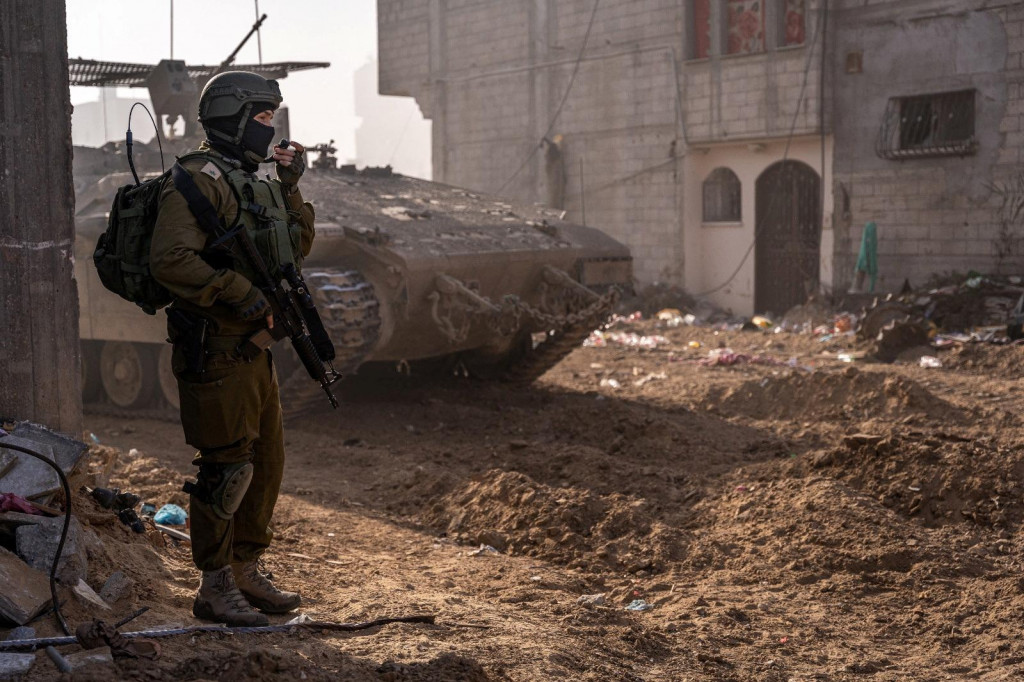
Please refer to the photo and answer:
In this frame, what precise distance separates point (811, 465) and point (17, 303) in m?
3.90

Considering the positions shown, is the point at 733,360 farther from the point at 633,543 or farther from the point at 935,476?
the point at 633,543

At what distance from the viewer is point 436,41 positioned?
20.6m

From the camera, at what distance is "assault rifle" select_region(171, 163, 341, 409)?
3625 mm

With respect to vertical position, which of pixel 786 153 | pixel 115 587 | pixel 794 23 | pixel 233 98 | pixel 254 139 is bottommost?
pixel 115 587

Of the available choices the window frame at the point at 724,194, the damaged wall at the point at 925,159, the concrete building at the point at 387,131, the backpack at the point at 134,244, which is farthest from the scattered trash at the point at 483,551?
the concrete building at the point at 387,131

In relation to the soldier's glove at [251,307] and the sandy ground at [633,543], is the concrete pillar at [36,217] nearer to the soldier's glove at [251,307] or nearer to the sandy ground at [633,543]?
the sandy ground at [633,543]

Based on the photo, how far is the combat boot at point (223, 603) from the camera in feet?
12.3

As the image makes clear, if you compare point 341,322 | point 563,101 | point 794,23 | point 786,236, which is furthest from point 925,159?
point 341,322

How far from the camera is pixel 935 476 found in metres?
5.62

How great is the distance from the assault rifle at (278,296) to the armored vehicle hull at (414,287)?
145 inches

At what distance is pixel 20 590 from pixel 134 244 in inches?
44.1

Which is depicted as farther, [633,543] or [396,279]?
[396,279]

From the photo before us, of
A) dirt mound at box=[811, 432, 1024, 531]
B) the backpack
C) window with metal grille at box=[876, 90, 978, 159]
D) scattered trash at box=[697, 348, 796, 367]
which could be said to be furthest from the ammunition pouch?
window with metal grille at box=[876, 90, 978, 159]

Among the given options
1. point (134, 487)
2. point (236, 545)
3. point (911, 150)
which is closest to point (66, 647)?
point (236, 545)
